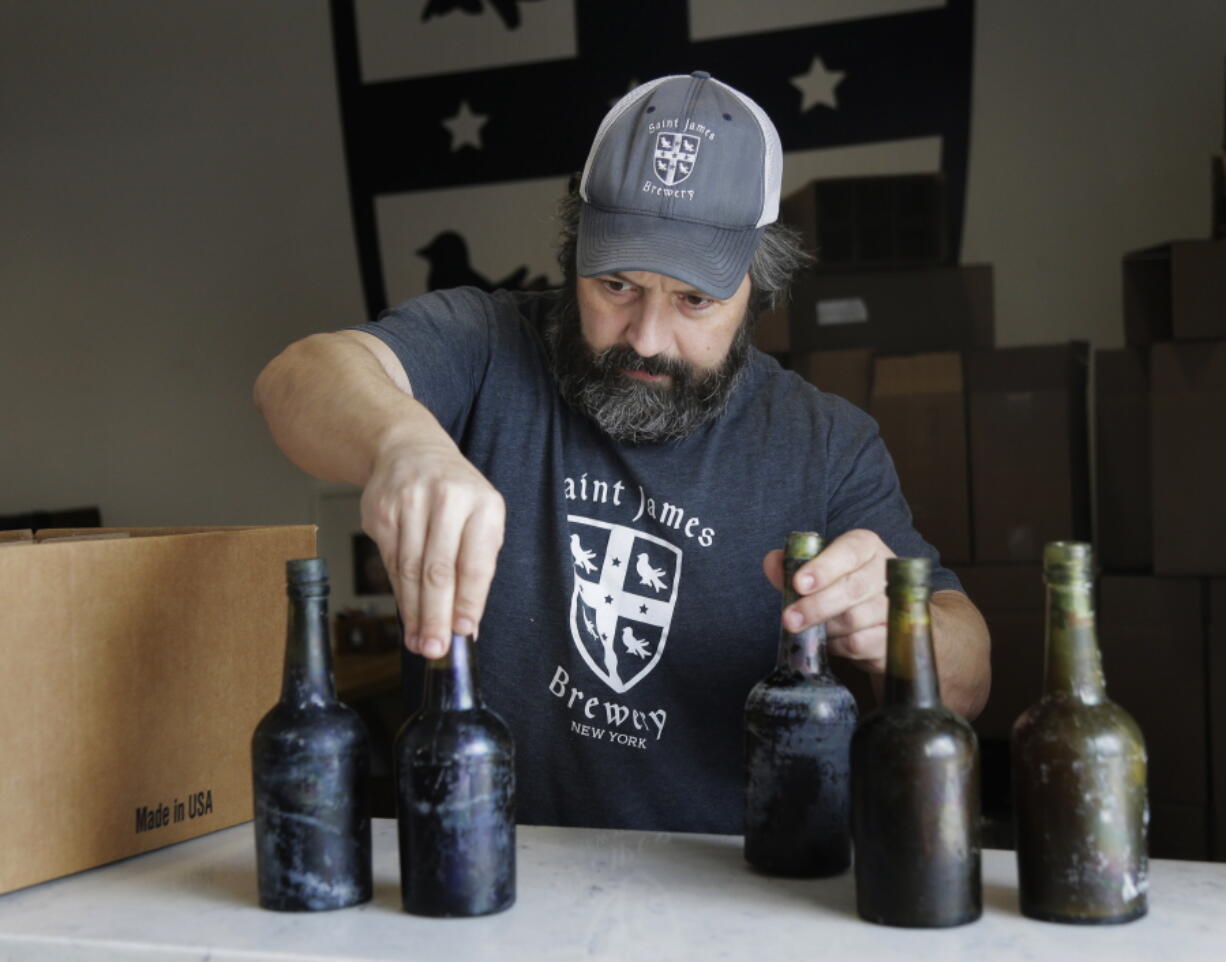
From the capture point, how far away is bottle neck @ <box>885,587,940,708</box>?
2.52ft

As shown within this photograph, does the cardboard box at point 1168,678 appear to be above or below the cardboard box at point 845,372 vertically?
below

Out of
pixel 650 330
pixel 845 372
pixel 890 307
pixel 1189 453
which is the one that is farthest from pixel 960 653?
pixel 890 307

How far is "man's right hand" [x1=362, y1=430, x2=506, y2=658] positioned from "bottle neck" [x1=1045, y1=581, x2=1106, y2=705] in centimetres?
36

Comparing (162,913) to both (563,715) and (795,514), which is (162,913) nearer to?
(563,715)

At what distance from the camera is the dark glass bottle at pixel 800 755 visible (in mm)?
866

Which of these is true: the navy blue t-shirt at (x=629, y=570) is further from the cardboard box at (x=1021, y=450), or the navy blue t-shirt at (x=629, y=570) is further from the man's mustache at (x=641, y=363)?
the cardboard box at (x=1021, y=450)

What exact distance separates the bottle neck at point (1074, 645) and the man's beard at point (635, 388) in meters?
0.70

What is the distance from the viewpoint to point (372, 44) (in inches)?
153

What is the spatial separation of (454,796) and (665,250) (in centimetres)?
72

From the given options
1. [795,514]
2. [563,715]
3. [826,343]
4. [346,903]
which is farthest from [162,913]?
[826,343]

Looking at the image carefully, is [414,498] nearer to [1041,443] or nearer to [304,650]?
[304,650]

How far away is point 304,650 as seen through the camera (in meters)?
0.82

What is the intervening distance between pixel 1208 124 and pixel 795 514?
2.24m

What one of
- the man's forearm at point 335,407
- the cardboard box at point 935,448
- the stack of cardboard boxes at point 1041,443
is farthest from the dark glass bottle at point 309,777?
the cardboard box at point 935,448
